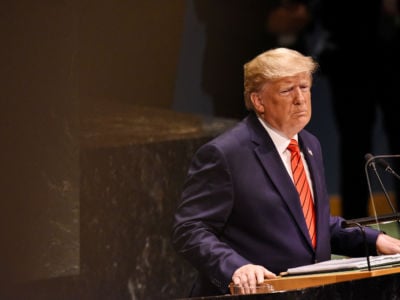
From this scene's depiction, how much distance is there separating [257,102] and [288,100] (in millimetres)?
116

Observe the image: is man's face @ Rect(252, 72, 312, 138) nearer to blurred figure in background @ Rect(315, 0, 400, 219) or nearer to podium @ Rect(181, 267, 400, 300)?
podium @ Rect(181, 267, 400, 300)

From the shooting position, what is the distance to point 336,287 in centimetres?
262

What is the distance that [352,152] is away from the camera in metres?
6.18

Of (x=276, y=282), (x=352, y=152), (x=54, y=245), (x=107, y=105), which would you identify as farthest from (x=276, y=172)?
(x=352, y=152)

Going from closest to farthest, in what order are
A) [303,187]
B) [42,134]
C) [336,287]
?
[336,287], [303,187], [42,134]

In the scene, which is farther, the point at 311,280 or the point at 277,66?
the point at 277,66

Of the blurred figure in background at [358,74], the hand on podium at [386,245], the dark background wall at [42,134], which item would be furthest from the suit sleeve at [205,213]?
the blurred figure in background at [358,74]

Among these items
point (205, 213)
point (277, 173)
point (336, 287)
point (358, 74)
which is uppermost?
point (358, 74)

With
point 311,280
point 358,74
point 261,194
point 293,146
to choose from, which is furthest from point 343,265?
point 358,74

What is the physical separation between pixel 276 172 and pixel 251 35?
2200 millimetres

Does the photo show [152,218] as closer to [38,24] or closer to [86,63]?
[86,63]

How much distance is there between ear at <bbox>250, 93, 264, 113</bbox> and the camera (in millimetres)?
3355

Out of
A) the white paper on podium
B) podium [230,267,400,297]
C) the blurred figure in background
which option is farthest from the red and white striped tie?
the blurred figure in background

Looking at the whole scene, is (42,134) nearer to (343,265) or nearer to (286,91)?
(286,91)
